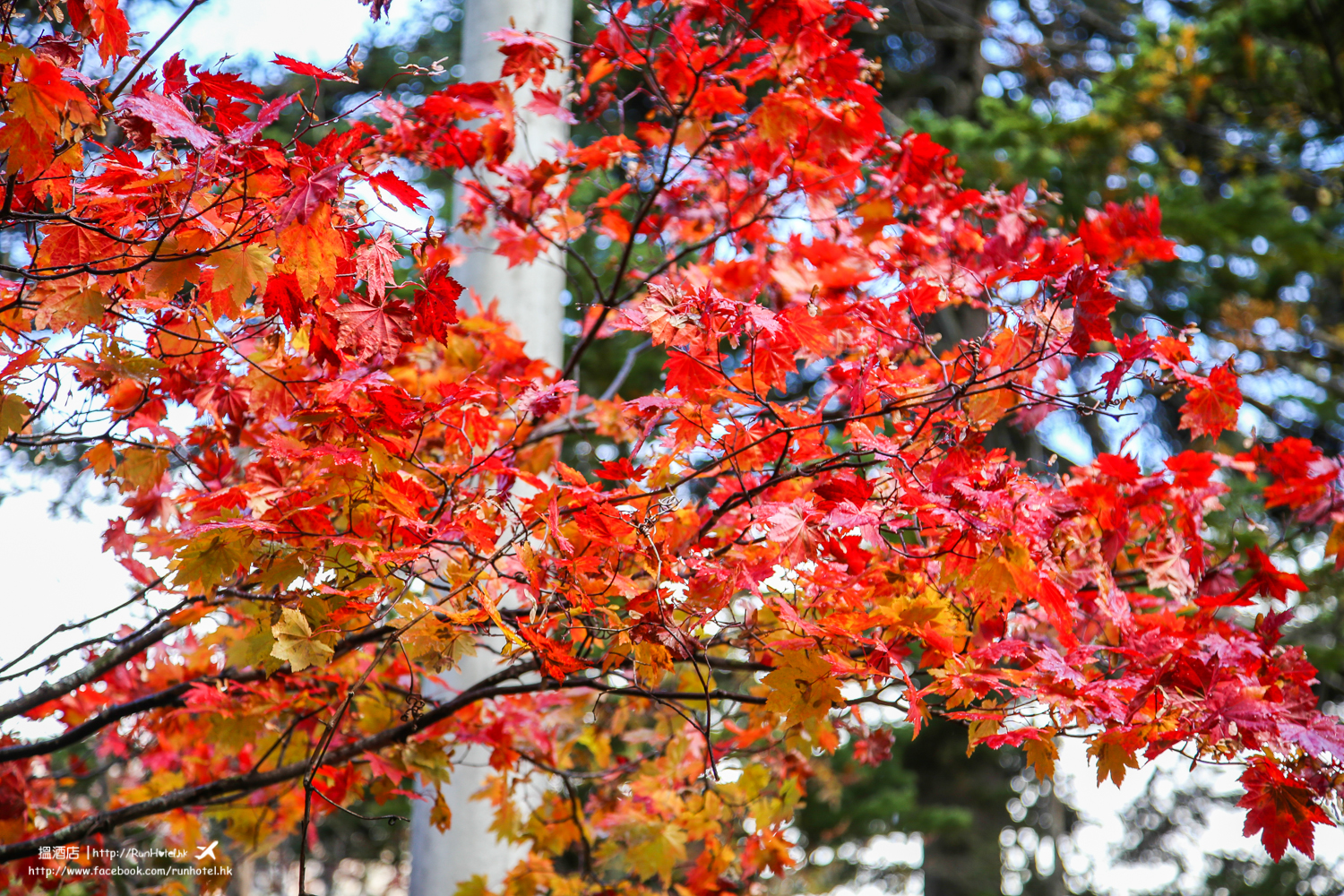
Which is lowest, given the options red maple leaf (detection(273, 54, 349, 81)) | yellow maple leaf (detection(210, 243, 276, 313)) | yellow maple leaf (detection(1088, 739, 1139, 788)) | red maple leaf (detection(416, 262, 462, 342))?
yellow maple leaf (detection(1088, 739, 1139, 788))

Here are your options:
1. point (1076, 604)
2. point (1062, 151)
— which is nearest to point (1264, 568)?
point (1076, 604)

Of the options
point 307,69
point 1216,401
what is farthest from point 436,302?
point 1216,401

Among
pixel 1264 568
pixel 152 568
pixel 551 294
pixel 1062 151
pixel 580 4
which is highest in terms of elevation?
pixel 580 4

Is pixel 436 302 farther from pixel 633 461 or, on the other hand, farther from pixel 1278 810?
pixel 1278 810

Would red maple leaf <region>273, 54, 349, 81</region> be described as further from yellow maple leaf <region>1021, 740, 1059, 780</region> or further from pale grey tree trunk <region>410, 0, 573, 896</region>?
yellow maple leaf <region>1021, 740, 1059, 780</region>

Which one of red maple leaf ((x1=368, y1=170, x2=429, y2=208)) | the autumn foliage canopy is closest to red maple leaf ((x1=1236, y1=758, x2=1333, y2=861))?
the autumn foliage canopy

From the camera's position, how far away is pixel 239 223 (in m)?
1.52

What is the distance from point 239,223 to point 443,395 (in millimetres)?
629

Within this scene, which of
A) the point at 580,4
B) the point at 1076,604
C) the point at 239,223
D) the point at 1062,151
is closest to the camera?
the point at 239,223

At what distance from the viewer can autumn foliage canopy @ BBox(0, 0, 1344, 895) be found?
65.5 inches

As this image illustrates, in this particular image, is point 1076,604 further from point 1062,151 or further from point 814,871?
point 814,871

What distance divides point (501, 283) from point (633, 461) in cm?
176

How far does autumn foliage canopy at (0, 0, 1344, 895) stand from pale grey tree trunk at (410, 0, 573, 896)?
0.62m

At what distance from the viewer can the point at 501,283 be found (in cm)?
368
